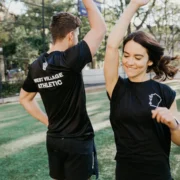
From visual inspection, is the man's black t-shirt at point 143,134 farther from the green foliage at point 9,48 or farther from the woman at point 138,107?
the green foliage at point 9,48

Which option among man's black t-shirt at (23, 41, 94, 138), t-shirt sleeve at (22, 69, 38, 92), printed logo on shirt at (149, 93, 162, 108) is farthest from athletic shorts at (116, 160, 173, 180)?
t-shirt sleeve at (22, 69, 38, 92)

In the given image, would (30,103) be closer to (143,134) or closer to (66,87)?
(66,87)

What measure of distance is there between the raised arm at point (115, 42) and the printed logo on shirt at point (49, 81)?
1.27 ft

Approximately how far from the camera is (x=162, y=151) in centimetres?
167

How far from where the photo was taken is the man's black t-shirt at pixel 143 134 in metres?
1.66

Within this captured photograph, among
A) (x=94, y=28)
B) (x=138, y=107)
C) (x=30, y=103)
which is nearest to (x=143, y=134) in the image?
(x=138, y=107)

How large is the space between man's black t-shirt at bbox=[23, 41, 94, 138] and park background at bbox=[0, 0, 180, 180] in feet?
5.88

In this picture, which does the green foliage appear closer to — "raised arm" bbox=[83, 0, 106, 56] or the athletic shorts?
"raised arm" bbox=[83, 0, 106, 56]

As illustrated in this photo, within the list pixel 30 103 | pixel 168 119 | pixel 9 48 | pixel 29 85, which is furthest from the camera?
pixel 9 48

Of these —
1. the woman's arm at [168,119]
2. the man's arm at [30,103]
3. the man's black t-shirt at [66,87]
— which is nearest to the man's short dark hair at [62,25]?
the man's black t-shirt at [66,87]

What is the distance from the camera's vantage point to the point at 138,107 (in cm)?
167

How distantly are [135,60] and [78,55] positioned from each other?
0.42 meters

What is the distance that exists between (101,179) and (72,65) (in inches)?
81.5

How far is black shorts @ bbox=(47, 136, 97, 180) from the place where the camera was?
80.8 inches
